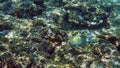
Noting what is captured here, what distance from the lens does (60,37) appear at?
5.46 m

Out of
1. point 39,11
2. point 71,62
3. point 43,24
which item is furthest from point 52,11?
point 71,62

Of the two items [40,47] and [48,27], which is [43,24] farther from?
[40,47]

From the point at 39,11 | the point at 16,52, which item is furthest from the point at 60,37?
the point at 39,11

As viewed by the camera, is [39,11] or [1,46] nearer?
[1,46]

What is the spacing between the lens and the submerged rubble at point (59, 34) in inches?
187

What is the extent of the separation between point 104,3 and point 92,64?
142 inches

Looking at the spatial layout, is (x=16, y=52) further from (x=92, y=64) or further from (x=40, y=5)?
(x=40, y=5)

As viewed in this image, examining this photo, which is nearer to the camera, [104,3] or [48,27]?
[48,27]

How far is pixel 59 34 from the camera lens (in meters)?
5.55

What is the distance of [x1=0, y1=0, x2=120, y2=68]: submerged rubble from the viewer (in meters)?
4.76

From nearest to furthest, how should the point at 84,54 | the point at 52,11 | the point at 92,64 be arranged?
the point at 92,64 → the point at 84,54 → the point at 52,11

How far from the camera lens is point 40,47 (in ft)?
16.9

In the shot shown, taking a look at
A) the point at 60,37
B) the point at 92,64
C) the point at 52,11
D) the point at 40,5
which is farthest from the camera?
the point at 40,5

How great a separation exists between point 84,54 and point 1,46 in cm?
197
